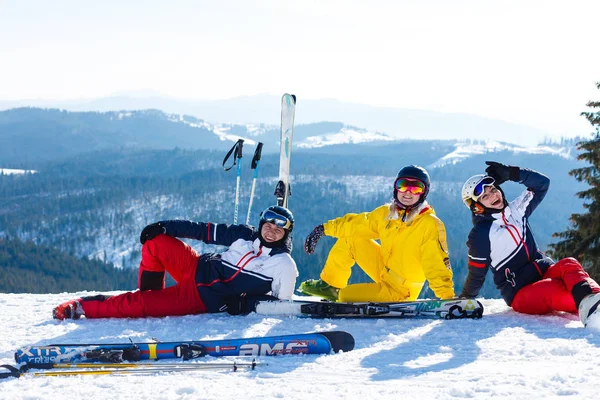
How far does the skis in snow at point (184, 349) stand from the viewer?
3730 mm

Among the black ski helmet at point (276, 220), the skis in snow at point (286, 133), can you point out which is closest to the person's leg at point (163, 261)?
the black ski helmet at point (276, 220)

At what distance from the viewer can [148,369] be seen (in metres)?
3.51

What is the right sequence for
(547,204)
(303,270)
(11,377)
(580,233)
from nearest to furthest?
(11,377) → (580,233) → (303,270) → (547,204)

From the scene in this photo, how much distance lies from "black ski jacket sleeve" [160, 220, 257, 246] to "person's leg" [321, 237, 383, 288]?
94cm

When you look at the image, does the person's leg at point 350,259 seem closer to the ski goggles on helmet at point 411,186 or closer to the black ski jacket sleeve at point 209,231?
the ski goggles on helmet at point 411,186

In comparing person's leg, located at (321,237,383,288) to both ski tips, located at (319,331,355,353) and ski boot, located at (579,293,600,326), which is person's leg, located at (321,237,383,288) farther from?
ski boot, located at (579,293,600,326)

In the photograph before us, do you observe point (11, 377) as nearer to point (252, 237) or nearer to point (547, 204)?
point (252, 237)

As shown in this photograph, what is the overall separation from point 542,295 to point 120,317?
3.81 meters

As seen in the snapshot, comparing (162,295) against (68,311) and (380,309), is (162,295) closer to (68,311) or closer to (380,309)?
(68,311)

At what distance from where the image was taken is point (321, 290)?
6020 millimetres

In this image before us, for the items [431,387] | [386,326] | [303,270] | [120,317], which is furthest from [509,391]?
[303,270]

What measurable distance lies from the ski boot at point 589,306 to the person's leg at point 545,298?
1.05 feet

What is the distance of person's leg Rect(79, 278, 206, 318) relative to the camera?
17.0 ft

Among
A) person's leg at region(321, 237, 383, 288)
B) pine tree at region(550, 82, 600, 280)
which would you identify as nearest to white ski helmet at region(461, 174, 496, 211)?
person's leg at region(321, 237, 383, 288)
